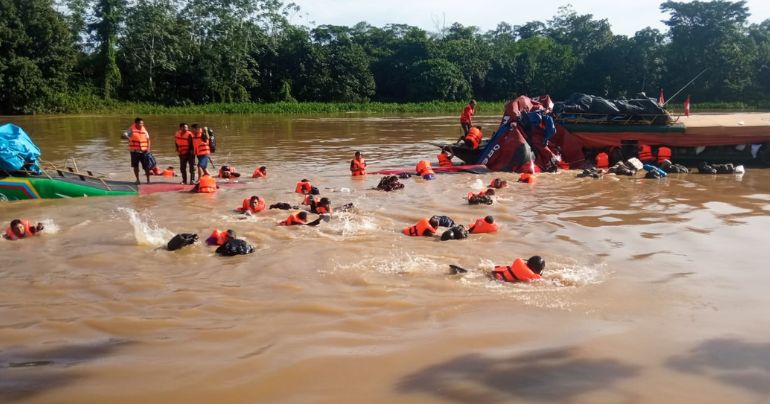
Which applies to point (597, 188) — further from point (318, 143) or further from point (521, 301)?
point (318, 143)

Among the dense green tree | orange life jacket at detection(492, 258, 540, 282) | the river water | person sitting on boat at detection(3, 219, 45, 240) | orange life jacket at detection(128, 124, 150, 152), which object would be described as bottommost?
the river water

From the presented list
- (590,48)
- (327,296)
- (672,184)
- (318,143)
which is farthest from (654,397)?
(590,48)

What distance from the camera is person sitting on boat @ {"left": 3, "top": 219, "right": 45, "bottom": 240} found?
8.26 meters

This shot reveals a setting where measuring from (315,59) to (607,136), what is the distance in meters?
44.0

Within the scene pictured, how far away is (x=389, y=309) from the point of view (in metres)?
5.48

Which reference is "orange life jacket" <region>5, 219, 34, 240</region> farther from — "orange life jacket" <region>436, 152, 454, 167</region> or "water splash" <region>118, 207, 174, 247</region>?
"orange life jacket" <region>436, 152, 454, 167</region>

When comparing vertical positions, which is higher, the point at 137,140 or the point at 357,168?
the point at 137,140

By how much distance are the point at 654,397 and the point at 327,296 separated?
3007mm

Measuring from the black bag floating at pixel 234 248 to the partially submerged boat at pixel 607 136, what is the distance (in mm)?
8852

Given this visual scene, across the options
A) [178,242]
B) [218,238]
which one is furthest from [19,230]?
[218,238]

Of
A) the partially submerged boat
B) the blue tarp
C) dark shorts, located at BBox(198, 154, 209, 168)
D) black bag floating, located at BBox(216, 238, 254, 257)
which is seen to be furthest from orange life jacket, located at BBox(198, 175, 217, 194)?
the partially submerged boat

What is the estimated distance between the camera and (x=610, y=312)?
538cm

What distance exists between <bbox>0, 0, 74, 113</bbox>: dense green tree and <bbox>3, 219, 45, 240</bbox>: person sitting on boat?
40329 mm

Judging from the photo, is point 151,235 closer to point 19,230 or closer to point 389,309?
point 19,230
